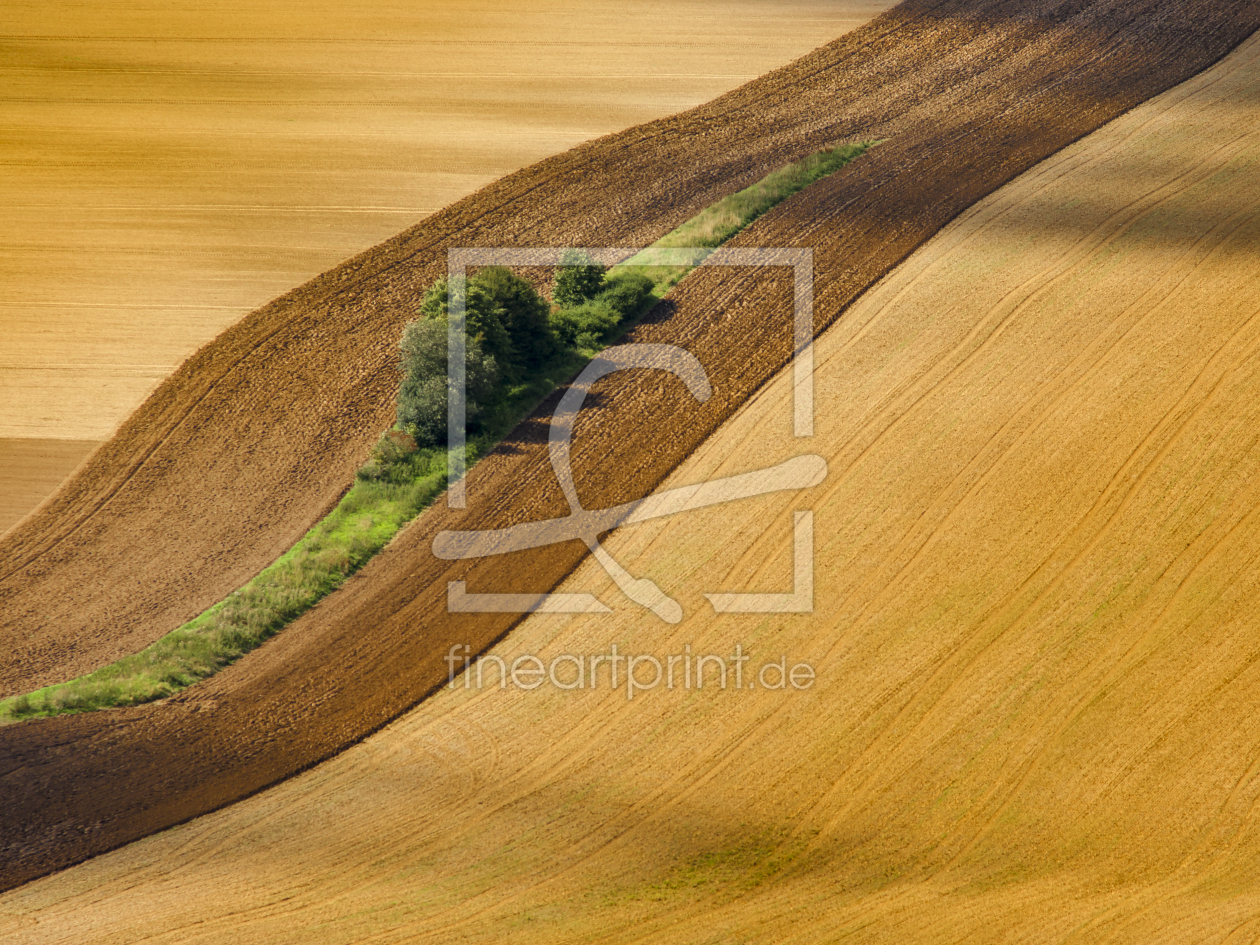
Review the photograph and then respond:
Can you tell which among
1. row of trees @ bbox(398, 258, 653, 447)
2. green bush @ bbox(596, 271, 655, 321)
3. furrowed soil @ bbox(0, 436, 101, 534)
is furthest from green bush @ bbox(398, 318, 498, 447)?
furrowed soil @ bbox(0, 436, 101, 534)

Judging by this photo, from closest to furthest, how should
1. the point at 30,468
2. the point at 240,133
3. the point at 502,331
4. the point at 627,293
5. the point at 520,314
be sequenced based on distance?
the point at 30,468 < the point at 502,331 < the point at 520,314 < the point at 627,293 < the point at 240,133

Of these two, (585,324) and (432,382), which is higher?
(585,324)

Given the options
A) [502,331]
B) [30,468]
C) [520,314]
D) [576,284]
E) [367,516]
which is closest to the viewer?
[367,516]

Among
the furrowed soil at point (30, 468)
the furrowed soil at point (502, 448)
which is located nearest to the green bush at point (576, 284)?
the furrowed soil at point (502, 448)

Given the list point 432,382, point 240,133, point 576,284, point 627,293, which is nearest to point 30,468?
point 432,382

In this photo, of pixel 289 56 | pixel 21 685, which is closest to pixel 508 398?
pixel 21 685

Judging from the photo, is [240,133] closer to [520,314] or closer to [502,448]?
[520,314]

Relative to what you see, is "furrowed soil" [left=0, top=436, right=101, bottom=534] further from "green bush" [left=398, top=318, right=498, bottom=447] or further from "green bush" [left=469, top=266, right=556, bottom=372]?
"green bush" [left=469, top=266, right=556, bottom=372]

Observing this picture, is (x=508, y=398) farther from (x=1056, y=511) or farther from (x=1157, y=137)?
(x=1157, y=137)
